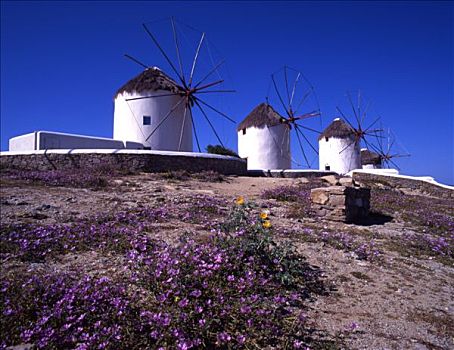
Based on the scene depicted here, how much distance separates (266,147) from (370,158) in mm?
18215

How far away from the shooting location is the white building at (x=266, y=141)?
24.9 meters

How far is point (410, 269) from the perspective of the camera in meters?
4.78

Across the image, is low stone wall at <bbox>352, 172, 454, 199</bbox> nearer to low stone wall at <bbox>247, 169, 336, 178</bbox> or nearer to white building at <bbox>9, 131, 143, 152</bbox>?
low stone wall at <bbox>247, 169, 336, 178</bbox>

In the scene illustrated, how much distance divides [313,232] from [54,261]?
420 cm

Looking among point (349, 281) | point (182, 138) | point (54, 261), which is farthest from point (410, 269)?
point (182, 138)

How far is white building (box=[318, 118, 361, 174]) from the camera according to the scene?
30.6 m

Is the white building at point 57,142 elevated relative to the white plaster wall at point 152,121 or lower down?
lower down

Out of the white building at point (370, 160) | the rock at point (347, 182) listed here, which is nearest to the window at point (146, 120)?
the rock at point (347, 182)

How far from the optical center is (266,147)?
2491cm

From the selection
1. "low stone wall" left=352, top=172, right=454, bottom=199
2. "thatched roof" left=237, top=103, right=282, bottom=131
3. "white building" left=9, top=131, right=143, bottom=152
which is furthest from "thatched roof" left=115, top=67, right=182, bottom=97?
"low stone wall" left=352, top=172, right=454, bottom=199

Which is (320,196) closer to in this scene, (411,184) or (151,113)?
(151,113)

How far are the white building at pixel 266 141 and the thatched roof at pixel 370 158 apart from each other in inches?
609

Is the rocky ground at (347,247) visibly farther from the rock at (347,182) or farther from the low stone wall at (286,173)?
the low stone wall at (286,173)

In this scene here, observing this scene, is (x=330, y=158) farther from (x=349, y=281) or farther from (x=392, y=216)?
(x=349, y=281)
